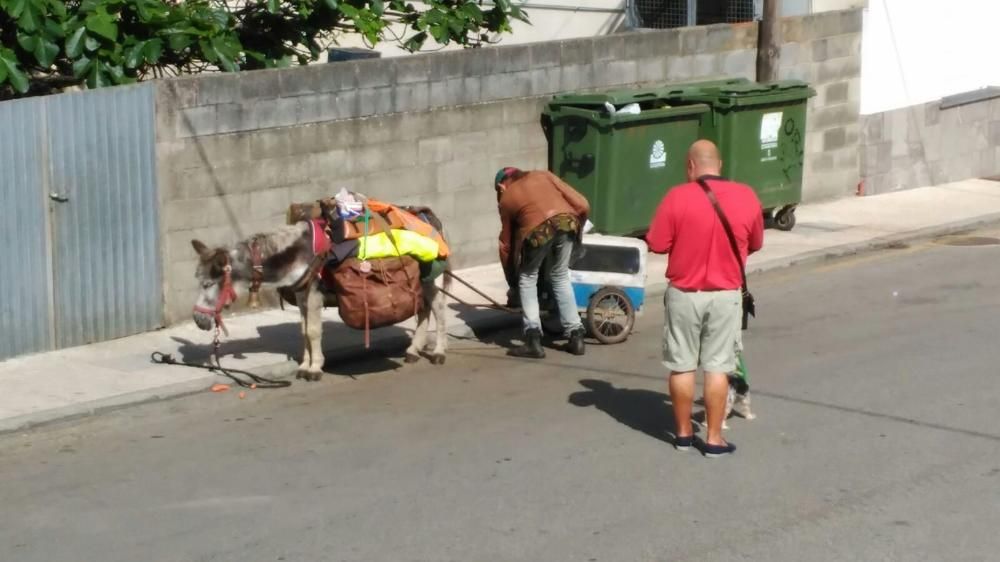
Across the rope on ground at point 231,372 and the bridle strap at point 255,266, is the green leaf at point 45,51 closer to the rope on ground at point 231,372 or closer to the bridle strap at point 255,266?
the rope on ground at point 231,372

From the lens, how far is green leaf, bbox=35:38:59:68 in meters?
11.6

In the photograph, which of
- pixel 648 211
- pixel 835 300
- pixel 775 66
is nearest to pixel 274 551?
pixel 835 300

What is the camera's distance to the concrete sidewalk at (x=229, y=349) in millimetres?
9938

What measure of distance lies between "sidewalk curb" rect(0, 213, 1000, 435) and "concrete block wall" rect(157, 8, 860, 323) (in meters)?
1.61

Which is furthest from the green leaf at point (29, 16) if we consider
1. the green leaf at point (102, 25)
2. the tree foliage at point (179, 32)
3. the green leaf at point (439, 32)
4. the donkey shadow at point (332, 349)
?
the green leaf at point (439, 32)

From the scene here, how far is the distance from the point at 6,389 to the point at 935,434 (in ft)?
19.5

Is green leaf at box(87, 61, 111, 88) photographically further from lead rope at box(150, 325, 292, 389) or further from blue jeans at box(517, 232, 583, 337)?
blue jeans at box(517, 232, 583, 337)

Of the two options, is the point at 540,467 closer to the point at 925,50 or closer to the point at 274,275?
the point at 274,275

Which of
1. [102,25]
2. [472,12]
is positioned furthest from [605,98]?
[102,25]

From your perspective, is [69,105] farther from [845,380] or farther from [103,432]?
[845,380]

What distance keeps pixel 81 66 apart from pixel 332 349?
3.04 metres

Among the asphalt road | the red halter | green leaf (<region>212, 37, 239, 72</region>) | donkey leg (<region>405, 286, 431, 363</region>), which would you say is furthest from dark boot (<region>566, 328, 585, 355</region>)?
green leaf (<region>212, 37, 239, 72</region>)

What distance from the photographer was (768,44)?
16906mm

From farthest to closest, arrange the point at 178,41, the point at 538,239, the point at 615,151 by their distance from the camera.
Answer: the point at 615,151 → the point at 178,41 → the point at 538,239
